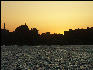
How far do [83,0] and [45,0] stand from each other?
24.7ft

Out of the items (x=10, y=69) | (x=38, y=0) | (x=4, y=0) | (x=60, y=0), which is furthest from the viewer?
(x=10, y=69)

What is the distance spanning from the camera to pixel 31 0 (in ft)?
126

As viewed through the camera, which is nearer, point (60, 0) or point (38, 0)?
point (60, 0)

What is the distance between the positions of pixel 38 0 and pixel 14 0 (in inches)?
208

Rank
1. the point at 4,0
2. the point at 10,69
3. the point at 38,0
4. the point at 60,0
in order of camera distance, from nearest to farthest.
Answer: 1. the point at 60,0
2. the point at 38,0
3. the point at 4,0
4. the point at 10,69

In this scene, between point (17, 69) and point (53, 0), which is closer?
point (53, 0)

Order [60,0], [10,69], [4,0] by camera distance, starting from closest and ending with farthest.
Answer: [60,0]
[4,0]
[10,69]

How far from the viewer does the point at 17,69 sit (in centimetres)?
5316

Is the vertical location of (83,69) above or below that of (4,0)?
below

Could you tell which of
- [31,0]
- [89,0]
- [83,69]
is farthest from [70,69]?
[31,0]

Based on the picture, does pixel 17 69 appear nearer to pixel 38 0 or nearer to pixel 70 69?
pixel 70 69

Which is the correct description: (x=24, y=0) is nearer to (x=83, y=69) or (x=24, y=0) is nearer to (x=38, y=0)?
(x=38, y=0)

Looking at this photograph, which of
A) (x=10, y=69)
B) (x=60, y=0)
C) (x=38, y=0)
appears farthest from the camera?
(x=10, y=69)

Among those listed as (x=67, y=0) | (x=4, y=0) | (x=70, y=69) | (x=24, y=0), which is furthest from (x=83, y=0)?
(x=70, y=69)
